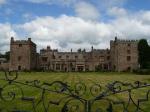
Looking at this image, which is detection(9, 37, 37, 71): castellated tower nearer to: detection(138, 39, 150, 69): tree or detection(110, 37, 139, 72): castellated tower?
detection(110, 37, 139, 72): castellated tower

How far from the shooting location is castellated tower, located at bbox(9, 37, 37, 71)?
9575cm

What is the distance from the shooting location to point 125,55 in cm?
9506

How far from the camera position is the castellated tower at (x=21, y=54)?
95750 millimetres

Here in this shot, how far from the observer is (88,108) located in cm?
511

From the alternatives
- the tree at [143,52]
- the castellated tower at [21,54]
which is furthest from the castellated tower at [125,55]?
the castellated tower at [21,54]

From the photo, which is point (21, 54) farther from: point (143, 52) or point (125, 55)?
point (143, 52)

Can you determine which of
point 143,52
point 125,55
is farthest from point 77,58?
point 143,52

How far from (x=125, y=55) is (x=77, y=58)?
65.0 feet

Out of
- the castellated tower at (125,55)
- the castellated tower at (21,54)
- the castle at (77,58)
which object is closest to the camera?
the castellated tower at (125,55)

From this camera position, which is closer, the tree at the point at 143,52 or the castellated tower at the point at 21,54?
the tree at the point at 143,52

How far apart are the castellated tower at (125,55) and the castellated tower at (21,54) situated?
65.8 ft

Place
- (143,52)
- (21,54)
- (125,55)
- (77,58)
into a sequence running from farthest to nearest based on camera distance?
(77,58)
(143,52)
(21,54)
(125,55)

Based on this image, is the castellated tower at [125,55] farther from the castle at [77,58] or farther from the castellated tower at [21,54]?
the castellated tower at [21,54]

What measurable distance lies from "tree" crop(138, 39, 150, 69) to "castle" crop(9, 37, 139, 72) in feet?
6.22
